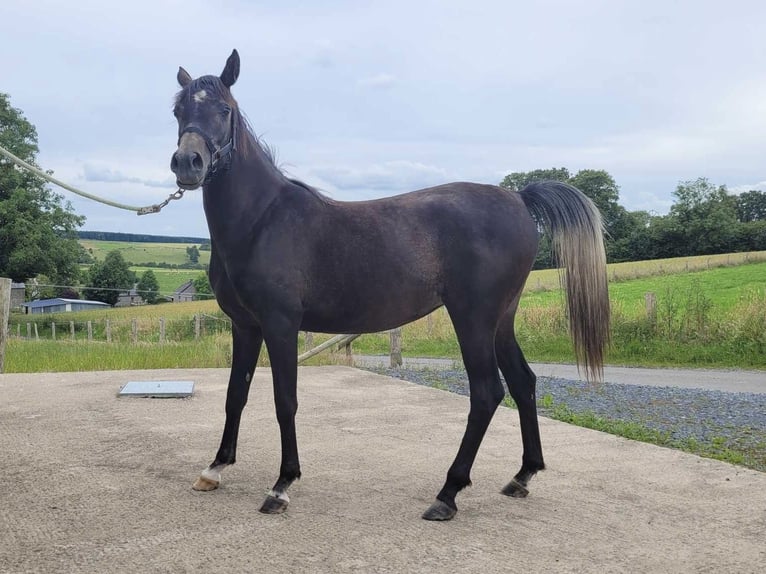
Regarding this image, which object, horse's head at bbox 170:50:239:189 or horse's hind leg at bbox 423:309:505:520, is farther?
horse's hind leg at bbox 423:309:505:520

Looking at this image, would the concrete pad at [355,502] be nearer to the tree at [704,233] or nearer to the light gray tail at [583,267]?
the light gray tail at [583,267]

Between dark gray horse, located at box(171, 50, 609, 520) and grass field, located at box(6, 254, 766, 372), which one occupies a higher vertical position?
dark gray horse, located at box(171, 50, 609, 520)

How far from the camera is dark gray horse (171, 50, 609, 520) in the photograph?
3520 millimetres

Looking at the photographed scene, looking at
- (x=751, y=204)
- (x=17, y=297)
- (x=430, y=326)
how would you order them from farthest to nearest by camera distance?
(x=751, y=204) → (x=17, y=297) → (x=430, y=326)

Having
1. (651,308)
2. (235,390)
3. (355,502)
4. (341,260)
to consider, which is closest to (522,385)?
(355,502)

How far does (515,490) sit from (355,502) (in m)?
0.92

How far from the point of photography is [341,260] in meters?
3.62

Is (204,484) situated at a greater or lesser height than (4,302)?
lesser

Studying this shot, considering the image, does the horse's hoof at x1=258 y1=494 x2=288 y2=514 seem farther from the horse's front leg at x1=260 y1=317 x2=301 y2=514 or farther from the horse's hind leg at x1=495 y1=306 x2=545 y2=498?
the horse's hind leg at x1=495 y1=306 x2=545 y2=498

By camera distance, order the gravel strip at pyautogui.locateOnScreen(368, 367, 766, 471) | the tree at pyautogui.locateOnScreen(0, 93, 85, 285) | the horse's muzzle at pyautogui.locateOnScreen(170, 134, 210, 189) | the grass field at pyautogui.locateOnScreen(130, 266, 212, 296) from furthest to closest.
→ the grass field at pyautogui.locateOnScreen(130, 266, 212, 296)
the tree at pyautogui.locateOnScreen(0, 93, 85, 285)
the gravel strip at pyautogui.locateOnScreen(368, 367, 766, 471)
the horse's muzzle at pyautogui.locateOnScreen(170, 134, 210, 189)

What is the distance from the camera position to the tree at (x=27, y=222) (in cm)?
2661

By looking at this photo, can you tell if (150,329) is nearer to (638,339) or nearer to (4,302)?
(638,339)

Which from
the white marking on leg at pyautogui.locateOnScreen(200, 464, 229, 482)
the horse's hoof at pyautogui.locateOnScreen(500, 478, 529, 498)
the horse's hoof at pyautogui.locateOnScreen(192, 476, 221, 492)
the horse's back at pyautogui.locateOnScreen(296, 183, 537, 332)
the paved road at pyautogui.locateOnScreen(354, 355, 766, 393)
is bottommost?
the paved road at pyautogui.locateOnScreen(354, 355, 766, 393)

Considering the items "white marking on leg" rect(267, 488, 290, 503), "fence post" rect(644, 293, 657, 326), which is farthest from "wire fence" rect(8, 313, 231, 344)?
"white marking on leg" rect(267, 488, 290, 503)
